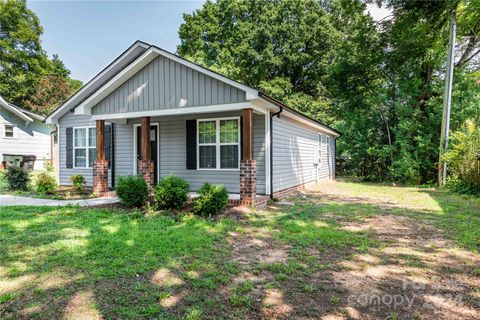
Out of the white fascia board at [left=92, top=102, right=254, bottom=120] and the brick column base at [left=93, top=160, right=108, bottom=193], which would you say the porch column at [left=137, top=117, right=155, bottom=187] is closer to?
the white fascia board at [left=92, top=102, right=254, bottom=120]

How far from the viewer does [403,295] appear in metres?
2.73

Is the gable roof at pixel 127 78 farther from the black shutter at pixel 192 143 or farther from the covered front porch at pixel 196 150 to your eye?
the black shutter at pixel 192 143

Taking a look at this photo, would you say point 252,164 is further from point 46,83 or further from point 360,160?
point 46,83

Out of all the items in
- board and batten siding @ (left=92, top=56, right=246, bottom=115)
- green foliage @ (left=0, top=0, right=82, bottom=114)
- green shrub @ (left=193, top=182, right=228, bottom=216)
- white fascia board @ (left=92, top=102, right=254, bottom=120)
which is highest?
green foliage @ (left=0, top=0, right=82, bottom=114)

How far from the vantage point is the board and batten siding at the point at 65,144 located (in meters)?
10.7

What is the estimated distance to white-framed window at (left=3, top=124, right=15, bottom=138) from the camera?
56.0 ft

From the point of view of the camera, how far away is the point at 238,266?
3.43 m

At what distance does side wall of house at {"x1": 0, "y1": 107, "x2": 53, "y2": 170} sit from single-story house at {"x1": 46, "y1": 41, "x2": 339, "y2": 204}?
925cm

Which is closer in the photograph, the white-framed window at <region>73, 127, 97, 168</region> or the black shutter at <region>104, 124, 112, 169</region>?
the black shutter at <region>104, 124, 112, 169</region>

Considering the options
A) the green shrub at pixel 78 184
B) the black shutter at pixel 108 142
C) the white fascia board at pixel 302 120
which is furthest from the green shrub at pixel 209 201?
the black shutter at pixel 108 142

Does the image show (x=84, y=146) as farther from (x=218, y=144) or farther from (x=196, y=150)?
(x=218, y=144)

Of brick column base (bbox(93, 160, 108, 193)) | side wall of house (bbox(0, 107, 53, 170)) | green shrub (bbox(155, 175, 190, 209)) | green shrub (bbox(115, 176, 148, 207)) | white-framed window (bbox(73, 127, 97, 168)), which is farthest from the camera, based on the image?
side wall of house (bbox(0, 107, 53, 170))

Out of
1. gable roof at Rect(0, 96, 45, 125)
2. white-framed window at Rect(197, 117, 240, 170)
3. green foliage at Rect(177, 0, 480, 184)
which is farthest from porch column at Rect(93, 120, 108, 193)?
gable roof at Rect(0, 96, 45, 125)

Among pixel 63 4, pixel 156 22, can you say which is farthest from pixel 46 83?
pixel 156 22
